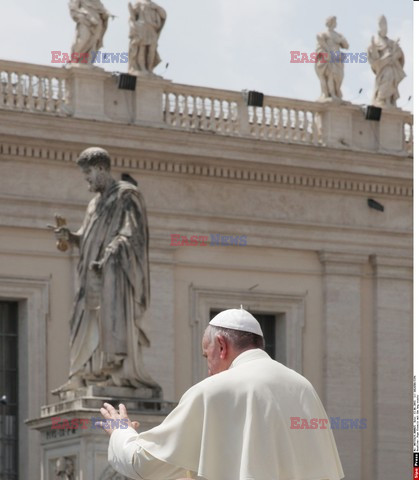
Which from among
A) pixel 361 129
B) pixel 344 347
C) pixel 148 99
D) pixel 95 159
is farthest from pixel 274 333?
pixel 95 159

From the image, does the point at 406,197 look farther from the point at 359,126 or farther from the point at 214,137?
the point at 214,137

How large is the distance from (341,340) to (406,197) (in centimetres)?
217

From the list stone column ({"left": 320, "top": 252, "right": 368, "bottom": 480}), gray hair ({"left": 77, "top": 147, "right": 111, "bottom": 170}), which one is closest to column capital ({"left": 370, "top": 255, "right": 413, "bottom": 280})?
stone column ({"left": 320, "top": 252, "right": 368, "bottom": 480})

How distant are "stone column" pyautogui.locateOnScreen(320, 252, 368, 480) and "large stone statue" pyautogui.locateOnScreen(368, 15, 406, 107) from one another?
7.52 feet

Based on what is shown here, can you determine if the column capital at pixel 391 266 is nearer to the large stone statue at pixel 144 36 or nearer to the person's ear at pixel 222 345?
the large stone statue at pixel 144 36

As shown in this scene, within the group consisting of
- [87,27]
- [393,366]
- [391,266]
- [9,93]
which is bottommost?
[393,366]

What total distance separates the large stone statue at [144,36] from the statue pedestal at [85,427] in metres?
9.57

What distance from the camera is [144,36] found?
79.7ft

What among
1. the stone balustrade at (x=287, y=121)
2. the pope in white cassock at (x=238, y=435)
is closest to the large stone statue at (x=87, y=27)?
the stone balustrade at (x=287, y=121)

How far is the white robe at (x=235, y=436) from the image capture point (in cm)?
578

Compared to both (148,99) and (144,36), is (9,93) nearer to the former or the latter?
(148,99)

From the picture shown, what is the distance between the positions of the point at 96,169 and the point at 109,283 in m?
0.87

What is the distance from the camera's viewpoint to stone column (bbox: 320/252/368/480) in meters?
25.0

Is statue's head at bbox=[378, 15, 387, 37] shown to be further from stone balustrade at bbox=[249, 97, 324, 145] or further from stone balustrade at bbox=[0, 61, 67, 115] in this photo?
stone balustrade at bbox=[0, 61, 67, 115]
